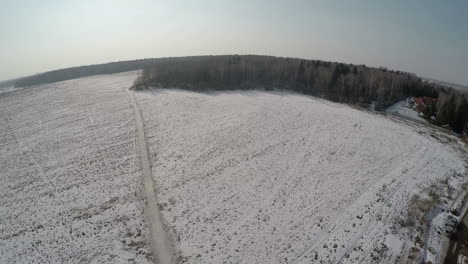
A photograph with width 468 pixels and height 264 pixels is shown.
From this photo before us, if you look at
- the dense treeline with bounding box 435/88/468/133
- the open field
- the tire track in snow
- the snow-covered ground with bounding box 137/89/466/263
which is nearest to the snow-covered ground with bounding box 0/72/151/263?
the open field

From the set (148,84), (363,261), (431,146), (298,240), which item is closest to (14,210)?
(298,240)

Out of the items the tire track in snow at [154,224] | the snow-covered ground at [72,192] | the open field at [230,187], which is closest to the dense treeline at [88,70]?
the snow-covered ground at [72,192]

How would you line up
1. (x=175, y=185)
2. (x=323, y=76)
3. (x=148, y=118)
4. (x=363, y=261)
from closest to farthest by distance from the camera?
(x=363, y=261)
(x=175, y=185)
(x=148, y=118)
(x=323, y=76)

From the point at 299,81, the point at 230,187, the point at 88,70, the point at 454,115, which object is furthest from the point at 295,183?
the point at 88,70

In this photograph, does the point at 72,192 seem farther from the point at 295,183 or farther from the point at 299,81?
the point at 299,81

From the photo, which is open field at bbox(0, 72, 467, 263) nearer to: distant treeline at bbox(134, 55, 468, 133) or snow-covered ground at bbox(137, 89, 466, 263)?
snow-covered ground at bbox(137, 89, 466, 263)

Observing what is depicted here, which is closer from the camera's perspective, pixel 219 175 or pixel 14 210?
pixel 14 210

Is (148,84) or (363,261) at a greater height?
(148,84)

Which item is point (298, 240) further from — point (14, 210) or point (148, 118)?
point (148, 118)
